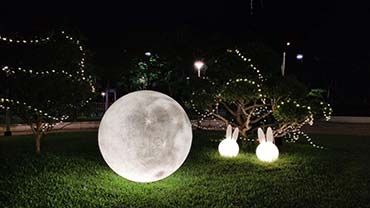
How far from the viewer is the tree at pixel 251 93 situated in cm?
1116

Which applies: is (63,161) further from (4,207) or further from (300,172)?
(300,172)

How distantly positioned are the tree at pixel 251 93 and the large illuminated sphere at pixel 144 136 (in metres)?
4.41

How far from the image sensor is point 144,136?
22.6 feet

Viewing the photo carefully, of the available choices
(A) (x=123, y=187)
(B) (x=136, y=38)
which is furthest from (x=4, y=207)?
(B) (x=136, y=38)

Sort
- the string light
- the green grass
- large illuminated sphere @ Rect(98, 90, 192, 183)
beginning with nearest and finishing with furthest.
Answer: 1. the green grass
2. large illuminated sphere @ Rect(98, 90, 192, 183)
3. the string light

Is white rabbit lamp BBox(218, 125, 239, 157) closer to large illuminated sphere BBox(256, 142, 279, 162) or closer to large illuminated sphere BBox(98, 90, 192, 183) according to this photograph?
large illuminated sphere BBox(256, 142, 279, 162)

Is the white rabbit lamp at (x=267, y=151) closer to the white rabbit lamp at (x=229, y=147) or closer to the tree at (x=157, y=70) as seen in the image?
the white rabbit lamp at (x=229, y=147)

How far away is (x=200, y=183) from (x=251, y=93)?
4.08 m

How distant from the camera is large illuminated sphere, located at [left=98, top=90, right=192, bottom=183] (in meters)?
6.91

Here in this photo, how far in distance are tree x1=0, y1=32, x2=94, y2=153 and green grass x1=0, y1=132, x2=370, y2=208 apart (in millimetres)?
1009

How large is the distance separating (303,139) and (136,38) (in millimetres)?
18141

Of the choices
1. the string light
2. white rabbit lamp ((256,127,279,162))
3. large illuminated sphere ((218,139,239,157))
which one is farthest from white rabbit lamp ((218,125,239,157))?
the string light

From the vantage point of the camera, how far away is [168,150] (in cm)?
709

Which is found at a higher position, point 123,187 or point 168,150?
point 168,150
